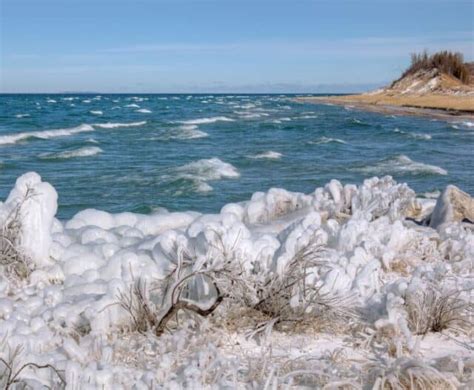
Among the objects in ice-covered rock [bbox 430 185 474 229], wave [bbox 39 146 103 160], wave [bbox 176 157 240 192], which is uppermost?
ice-covered rock [bbox 430 185 474 229]

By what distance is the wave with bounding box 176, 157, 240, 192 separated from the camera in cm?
1139

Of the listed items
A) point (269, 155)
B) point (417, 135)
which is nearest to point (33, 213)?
point (269, 155)

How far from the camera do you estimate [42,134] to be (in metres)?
23.5

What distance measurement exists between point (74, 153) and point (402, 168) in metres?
8.02

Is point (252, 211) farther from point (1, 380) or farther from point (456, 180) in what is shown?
point (456, 180)

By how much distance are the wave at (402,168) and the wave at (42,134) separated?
11.7 meters

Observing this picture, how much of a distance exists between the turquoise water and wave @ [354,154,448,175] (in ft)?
0.07

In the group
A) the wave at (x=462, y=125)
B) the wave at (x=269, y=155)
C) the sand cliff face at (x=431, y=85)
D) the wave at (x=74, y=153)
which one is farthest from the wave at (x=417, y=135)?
the sand cliff face at (x=431, y=85)

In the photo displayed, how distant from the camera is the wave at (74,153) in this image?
15.9 m

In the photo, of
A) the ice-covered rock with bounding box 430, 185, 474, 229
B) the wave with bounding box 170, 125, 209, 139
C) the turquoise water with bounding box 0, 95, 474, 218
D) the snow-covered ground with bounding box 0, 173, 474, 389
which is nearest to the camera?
the snow-covered ground with bounding box 0, 173, 474, 389

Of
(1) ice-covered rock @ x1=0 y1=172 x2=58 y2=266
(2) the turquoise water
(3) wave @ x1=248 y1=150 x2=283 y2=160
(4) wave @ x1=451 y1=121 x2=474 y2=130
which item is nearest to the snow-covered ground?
(1) ice-covered rock @ x1=0 y1=172 x2=58 y2=266

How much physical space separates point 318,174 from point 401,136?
33.9 feet

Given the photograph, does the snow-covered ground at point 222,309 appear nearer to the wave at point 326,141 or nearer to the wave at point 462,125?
the wave at point 326,141

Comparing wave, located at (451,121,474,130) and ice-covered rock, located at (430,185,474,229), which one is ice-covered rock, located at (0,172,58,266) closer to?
ice-covered rock, located at (430,185,474,229)
